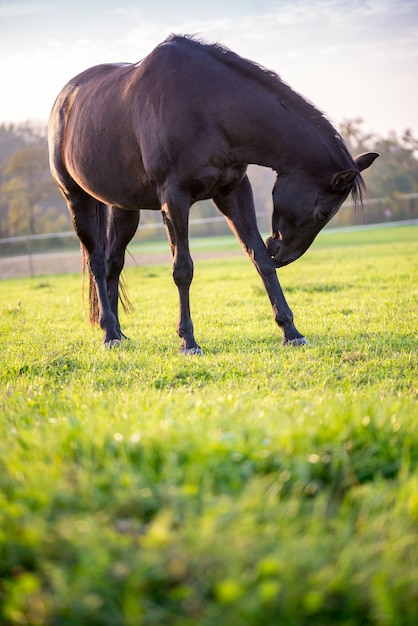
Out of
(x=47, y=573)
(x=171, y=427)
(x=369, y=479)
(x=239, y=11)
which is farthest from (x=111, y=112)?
(x=239, y=11)

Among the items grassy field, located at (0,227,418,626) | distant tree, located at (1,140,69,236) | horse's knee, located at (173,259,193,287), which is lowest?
grassy field, located at (0,227,418,626)

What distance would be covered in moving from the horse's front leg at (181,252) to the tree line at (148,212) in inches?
1065

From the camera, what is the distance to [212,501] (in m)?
2.08

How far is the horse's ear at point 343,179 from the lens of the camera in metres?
5.35

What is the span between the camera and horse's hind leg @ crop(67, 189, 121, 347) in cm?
704

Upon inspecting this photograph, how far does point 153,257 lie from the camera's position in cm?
2270

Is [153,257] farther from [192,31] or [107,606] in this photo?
[107,606]

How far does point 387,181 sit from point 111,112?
34.9m

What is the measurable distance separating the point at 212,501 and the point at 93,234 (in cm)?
546

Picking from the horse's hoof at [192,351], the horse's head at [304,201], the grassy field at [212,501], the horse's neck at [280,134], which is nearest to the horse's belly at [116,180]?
the horse's neck at [280,134]

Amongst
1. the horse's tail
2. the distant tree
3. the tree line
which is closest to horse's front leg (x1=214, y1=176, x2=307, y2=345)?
the horse's tail

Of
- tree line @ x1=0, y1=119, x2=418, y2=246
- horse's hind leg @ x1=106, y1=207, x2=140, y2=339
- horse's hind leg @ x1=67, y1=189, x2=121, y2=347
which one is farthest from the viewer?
tree line @ x1=0, y1=119, x2=418, y2=246

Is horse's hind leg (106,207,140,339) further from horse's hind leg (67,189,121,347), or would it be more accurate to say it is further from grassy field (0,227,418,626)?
grassy field (0,227,418,626)

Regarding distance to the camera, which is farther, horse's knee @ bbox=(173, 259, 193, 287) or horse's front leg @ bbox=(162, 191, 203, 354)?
horse's knee @ bbox=(173, 259, 193, 287)
